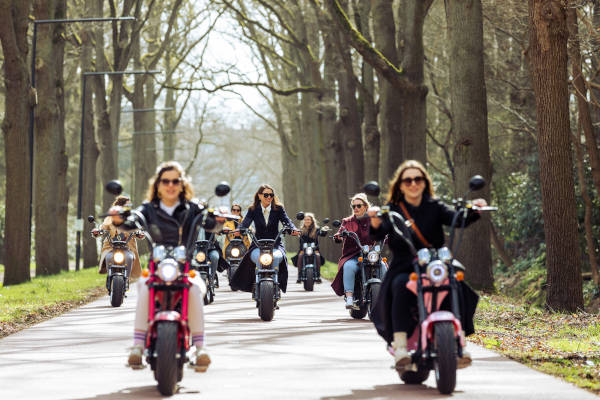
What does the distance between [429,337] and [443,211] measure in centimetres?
111

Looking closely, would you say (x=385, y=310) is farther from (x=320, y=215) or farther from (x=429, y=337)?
(x=320, y=215)

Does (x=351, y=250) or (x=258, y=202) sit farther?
(x=258, y=202)

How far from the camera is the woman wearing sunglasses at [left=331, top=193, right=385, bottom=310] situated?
14.2 meters

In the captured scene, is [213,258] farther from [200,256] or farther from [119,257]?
[119,257]

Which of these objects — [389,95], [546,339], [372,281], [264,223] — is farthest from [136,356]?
[389,95]

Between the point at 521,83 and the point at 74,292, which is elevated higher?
the point at 521,83

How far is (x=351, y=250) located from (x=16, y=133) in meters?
10.2

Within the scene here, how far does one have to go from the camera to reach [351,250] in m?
14.4

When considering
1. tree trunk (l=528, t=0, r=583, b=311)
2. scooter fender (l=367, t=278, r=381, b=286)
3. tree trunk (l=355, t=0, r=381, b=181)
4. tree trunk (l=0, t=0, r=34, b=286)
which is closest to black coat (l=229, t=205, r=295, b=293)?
scooter fender (l=367, t=278, r=381, b=286)

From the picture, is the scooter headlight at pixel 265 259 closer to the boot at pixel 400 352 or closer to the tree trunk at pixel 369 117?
the boot at pixel 400 352

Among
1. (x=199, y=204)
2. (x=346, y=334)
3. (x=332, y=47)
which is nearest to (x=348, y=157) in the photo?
(x=332, y=47)

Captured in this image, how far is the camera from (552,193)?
586 inches

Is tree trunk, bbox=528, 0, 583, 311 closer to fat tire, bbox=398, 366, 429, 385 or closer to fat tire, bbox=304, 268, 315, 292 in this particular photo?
Answer: fat tire, bbox=398, 366, 429, 385

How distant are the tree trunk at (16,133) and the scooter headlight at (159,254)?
1448cm
